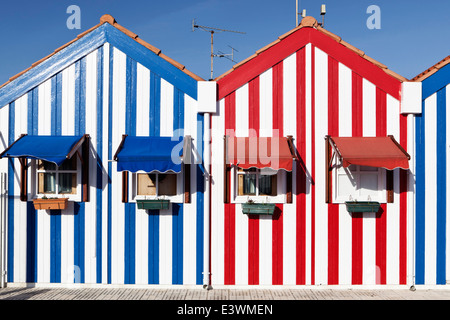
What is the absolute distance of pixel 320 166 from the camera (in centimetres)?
753

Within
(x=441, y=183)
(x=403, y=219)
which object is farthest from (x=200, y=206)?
(x=441, y=183)

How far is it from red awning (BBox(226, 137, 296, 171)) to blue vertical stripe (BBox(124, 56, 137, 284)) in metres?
2.07

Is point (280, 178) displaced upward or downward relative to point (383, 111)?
downward

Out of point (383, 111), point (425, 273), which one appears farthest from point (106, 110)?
point (425, 273)

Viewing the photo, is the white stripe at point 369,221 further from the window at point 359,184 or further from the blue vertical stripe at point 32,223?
the blue vertical stripe at point 32,223

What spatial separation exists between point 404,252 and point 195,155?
474cm

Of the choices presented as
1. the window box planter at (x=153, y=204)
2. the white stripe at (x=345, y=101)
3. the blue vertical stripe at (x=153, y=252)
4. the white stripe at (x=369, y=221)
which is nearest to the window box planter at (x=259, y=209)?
the window box planter at (x=153, y=204)

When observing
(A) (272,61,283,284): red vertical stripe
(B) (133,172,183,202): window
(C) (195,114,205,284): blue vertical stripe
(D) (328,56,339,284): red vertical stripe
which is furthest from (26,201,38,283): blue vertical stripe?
(D) (328,56,339,284): red vertical stripe

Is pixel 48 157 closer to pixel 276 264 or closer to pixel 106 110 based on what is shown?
pixel 106 110

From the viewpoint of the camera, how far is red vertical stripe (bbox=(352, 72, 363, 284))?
7477 mm

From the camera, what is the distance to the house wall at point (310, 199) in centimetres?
748

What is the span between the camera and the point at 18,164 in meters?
7.59

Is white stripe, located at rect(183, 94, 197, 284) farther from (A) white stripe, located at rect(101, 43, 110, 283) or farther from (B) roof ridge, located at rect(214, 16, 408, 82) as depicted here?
(A) white stripe, located at rect(101, 43, 110, 283)

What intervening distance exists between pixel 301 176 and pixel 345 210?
1141mm
